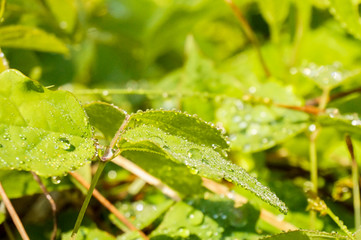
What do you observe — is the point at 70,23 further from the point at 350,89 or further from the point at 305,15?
the point at 350,89

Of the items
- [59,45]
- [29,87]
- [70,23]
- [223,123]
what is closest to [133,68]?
[70,23]

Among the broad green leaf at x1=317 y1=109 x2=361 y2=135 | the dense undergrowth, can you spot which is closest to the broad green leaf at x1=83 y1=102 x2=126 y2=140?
the dense undergrowth

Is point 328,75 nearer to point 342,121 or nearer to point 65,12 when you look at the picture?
point 342,121

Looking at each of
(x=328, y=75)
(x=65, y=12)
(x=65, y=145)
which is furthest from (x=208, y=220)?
(x=65, y=12)

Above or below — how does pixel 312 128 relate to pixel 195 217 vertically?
above

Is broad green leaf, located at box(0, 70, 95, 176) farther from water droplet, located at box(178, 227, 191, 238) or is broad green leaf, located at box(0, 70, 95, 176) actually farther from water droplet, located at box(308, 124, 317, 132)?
water droplet, located at box(308, 124, 317, 132)

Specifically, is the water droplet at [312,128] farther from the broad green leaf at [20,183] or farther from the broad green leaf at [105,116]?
the broad green leaf at [20,183]

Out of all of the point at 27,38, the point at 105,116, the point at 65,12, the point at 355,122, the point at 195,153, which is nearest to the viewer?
the point at 195,153

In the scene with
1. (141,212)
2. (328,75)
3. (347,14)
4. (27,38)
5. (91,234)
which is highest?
(347,14)
